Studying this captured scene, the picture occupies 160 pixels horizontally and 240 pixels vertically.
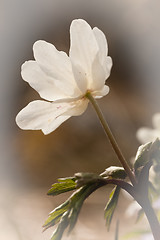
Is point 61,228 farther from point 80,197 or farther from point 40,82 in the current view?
point 40,82

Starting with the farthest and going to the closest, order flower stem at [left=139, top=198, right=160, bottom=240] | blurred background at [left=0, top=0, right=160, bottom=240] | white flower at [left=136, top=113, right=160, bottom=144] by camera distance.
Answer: blurred background at [left=0, top=0, right=160, bottom=240] → white flower at [left=136, top=113, right=160, bottom=144] → flower stem at [left=139, top=198, right=160, bottom=240]

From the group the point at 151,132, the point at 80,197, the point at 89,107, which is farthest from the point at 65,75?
the point at 89,107

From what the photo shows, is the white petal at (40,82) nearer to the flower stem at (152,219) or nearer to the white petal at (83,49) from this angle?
the white petal at (83,49)

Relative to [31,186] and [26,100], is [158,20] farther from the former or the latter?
[31,186]

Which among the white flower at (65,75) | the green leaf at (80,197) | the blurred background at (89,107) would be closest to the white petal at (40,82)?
the white flower at (65,75)

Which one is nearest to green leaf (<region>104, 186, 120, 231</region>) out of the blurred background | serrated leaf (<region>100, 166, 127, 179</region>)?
serrated leaf (<region>100, 166, 127, 179</region>)

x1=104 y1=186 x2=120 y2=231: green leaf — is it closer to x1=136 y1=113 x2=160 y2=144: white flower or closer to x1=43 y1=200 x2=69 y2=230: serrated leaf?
x1=43 y1=200 x2=69 y2=230: serrated leaf
